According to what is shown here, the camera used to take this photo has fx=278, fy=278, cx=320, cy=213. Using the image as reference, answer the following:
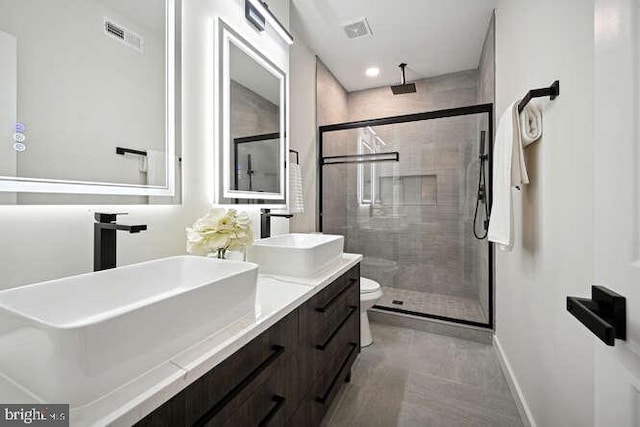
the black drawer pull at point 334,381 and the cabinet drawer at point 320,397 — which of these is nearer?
the cabinet drawer at point 320,397

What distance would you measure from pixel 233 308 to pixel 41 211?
64cm

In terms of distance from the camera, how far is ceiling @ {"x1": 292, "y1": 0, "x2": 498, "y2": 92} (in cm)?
213

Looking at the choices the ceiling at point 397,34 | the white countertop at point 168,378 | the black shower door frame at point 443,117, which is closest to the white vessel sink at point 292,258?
the white countertop at point 168,378

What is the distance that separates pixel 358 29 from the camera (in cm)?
238

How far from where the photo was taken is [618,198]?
48 centimetres

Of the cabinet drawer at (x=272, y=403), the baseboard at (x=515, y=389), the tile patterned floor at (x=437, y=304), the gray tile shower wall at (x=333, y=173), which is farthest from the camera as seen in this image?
the gray tile shower wall at (x=333, y=173)

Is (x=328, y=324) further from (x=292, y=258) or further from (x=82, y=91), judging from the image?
(x=82, y=91)

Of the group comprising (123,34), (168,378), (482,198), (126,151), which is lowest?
(168,378)

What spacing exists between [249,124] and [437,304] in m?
2.40

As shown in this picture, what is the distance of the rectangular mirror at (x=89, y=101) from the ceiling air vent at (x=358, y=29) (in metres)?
1.60

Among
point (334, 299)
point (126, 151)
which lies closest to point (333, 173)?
point (334, 299)

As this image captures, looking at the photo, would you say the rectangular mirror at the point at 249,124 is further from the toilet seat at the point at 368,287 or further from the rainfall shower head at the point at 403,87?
the rainfall shower head at the point at 403,87

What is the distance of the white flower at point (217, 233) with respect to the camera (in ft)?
3.39

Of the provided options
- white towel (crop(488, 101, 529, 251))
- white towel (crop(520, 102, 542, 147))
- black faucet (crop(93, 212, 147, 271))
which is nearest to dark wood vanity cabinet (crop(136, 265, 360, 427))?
black faucet (crop(93, 212, 147, 271))
